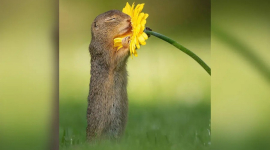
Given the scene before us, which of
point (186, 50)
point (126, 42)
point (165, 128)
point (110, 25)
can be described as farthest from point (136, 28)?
point (165, 128)

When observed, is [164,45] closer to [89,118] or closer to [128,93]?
[128,93]

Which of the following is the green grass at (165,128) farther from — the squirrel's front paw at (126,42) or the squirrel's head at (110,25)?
the squirrel's head at (110,25)

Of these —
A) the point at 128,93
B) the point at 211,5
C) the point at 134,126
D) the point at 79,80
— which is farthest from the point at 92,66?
the point at 211,5

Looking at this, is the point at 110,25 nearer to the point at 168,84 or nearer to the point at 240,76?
the point at 168,84

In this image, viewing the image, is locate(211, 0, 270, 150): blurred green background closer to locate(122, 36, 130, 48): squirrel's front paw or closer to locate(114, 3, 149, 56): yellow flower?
locate(114, 3, 149, 56): yellow flower

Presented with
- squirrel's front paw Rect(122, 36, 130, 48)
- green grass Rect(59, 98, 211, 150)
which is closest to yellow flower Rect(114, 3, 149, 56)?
squirrel's front paw Rect(122, 36, 130, 48)

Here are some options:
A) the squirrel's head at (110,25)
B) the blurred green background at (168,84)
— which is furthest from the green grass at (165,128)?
the squirrel's head at (110,25)
